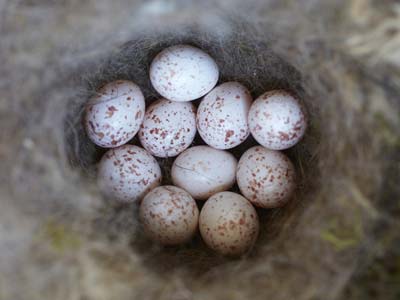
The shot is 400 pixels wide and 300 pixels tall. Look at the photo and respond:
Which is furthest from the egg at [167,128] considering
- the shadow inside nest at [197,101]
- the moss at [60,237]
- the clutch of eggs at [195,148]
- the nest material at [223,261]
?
the moss at [60,237]

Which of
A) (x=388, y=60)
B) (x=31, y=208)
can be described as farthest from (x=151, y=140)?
(x=388, y=60)

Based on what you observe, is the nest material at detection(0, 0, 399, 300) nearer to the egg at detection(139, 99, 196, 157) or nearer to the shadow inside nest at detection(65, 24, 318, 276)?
the shadow inside nest at detection(65, 24, 318, 276)

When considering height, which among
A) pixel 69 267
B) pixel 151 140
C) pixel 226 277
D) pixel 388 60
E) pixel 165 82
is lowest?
pixel 226 277

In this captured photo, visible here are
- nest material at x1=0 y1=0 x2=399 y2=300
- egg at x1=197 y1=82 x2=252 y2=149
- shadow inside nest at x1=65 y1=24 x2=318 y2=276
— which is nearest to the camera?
nest material at x1=0 y1=0 x2=399 y2=300

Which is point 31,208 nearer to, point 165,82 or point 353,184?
point 165,82

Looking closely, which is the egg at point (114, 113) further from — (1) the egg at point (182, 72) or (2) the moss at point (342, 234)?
(2) the moss at point (342, 234)

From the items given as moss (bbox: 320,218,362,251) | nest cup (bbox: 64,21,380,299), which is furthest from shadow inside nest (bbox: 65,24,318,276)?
moss (bbox: 320,218,362,251)
